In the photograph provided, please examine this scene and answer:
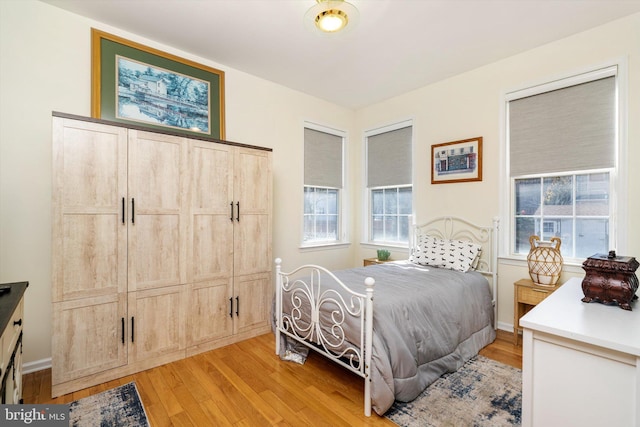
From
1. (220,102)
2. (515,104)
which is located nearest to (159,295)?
(220,102)

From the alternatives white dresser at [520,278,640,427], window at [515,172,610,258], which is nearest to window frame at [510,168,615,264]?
window at [515,172,610,258]

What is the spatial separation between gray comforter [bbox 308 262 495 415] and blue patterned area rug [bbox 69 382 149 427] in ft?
4.94

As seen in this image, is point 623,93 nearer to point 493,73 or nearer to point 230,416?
point 493,73

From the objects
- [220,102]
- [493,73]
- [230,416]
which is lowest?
[230,416]

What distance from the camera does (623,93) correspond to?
7.88 feet

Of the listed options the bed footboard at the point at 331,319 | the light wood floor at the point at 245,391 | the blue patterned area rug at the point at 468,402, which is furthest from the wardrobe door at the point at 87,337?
the blue patterned area rug at the point at 468,402

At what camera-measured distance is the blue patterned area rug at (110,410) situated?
1.74 m

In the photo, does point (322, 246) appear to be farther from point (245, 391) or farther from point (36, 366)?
point (36, 366)

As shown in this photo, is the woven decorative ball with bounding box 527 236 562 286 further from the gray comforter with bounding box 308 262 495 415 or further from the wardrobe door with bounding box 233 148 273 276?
the wardrobe door with bounding box 233 148 273 276

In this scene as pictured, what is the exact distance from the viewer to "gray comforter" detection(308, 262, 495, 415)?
6.03 ft

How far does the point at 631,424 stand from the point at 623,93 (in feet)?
8.79

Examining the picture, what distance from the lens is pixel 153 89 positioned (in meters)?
2.79

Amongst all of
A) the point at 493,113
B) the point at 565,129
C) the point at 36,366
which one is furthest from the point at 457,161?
the point at 36,366

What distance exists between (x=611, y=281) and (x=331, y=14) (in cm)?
228
